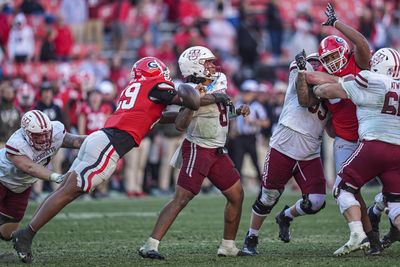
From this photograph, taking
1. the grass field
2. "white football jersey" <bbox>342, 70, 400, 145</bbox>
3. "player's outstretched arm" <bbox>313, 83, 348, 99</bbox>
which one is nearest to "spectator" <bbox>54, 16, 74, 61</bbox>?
the grass field

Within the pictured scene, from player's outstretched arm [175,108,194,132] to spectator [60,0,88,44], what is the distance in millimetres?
11040

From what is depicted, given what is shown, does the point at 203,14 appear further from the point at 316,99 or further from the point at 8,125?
the point at 316,99

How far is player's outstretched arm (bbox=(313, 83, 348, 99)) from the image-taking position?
761 centimetres

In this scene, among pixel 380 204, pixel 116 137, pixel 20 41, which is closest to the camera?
pixel 116 137

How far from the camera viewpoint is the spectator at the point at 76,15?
1853cm

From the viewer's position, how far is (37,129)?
7.88 meters

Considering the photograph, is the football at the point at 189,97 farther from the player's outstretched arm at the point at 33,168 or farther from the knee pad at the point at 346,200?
the knee pad at the point at 346,200

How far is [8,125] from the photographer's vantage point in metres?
13.9

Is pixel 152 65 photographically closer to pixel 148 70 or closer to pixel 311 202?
pixel 148 70

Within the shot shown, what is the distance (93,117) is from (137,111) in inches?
288

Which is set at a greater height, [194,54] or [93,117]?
[194,54]

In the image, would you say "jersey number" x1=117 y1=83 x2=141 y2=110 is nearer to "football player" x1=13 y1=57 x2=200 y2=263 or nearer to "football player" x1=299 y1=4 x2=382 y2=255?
"football player" x1=13 y1=57 x2=200 y2=263

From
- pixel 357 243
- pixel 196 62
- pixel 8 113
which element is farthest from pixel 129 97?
pixel 8 113

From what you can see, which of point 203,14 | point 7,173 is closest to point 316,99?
point 7,173
